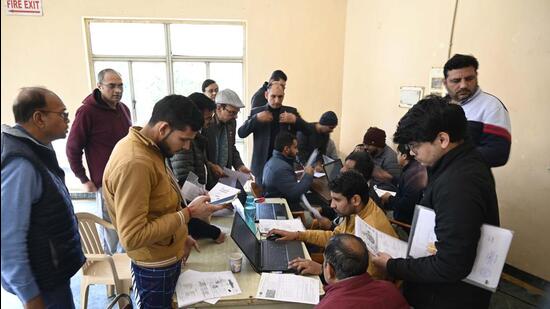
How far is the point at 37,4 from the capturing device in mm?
4262

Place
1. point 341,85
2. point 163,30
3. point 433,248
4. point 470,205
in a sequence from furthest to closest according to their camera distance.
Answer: point 341,85 < point 163,30 < point 433,248 < point 470,205

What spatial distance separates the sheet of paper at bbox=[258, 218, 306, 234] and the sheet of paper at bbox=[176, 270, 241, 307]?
1.59 ft

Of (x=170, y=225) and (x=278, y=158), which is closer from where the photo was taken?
(x=170, y=225)

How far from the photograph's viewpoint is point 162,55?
4.72m

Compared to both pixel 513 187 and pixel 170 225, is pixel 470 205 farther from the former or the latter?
pixel 513 187

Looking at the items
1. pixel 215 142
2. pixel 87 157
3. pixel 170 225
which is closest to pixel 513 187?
pixel 215 142

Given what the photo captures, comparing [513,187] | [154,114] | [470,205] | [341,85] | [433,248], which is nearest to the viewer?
[470,205]

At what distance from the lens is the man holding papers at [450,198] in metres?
1.06

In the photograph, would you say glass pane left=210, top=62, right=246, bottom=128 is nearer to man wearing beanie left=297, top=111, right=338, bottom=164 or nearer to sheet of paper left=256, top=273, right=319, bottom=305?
man wearing beanie left=297, top=111, right=338, bottom=164

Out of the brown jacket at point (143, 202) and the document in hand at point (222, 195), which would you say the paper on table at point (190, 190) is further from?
the brown jacket at point (143, 202)

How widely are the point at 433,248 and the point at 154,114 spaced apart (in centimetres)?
118

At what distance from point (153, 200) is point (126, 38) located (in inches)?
161

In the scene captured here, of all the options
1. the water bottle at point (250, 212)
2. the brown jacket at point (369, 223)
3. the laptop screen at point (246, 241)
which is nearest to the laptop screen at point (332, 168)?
the water bottle at point (250, 212)

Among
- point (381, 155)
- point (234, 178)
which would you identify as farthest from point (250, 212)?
point (381, 155)
